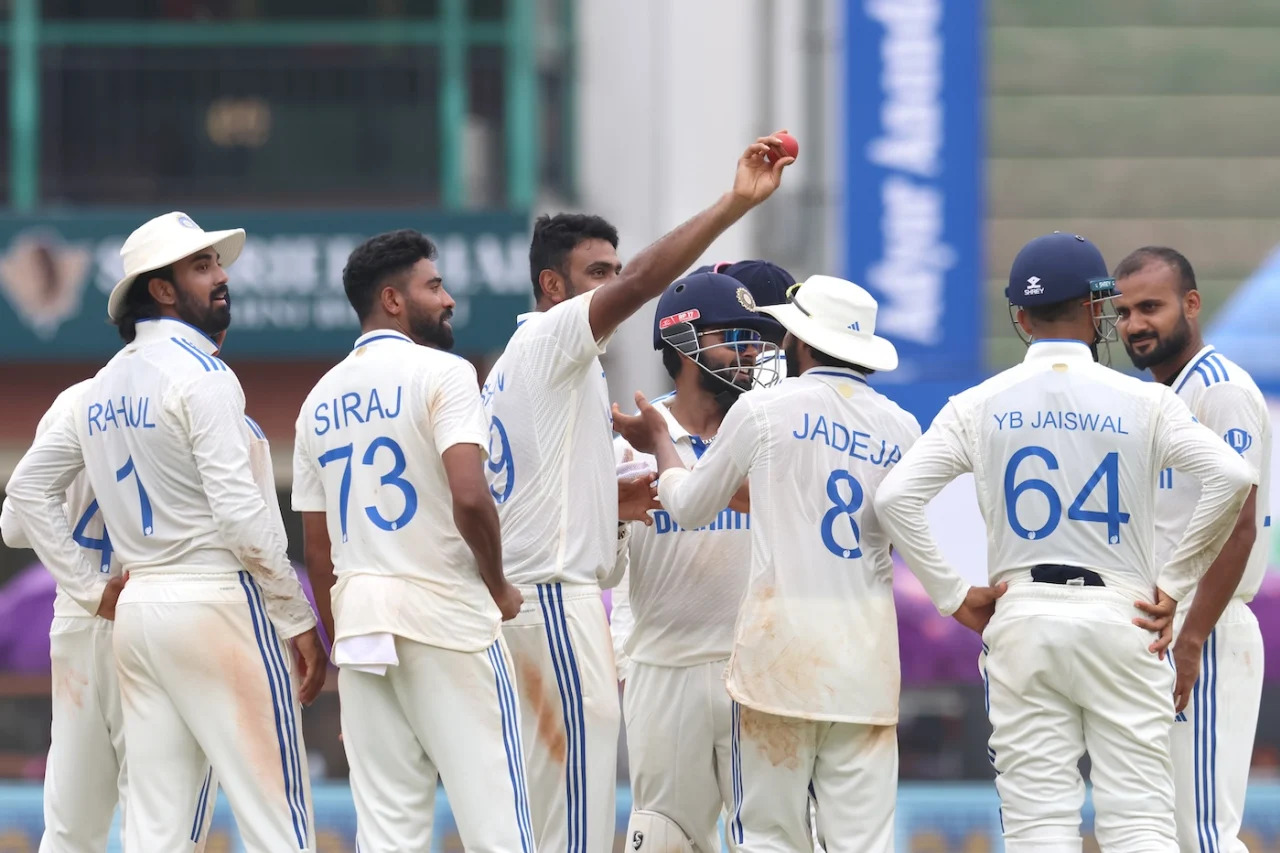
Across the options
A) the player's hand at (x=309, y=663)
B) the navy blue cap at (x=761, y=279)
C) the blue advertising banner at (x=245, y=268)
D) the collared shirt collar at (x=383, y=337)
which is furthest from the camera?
the blue advertising banner at (x=245, y=268)

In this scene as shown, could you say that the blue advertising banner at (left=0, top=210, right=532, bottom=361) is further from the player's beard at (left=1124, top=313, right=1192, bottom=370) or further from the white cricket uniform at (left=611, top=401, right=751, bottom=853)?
the player's beard at (left=1124, top=313, right=1192, bottom=370)

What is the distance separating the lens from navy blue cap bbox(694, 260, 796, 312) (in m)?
6.89

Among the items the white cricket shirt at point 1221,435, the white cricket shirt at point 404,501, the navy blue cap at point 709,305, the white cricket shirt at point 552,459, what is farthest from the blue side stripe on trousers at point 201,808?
the white cricket shirt at point 1221,435

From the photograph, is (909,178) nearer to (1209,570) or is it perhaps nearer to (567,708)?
(1209,570)

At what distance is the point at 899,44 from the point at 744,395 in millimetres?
10361

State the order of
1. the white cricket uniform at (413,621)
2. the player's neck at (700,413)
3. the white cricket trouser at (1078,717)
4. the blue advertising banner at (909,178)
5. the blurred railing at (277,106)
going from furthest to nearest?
the blurred railing at (277,106) < the blue advertising banner at (909,178) < the player's neck at (700,413) < the white cricket uniform at (413,621) < the white cricket trouser at (1078,717)

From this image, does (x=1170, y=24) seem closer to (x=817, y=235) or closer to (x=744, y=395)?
(x=817, y=235)

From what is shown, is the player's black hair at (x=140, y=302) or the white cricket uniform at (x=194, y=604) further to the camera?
the player's black hair at (x=140, y=302)

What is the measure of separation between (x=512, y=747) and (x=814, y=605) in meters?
0.99

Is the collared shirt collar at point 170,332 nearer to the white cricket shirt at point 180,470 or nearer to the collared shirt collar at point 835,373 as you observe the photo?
the white cricket shirt at point 180,470

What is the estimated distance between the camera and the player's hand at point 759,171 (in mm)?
5738

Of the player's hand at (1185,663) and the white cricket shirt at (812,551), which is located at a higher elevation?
the white cricket shirt at (812,551)

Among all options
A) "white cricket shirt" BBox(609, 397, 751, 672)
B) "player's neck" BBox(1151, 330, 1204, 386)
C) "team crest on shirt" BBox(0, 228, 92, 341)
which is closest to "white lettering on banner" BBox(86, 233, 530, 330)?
"team crest on shirt" BBox(0, 228, 92, 341)

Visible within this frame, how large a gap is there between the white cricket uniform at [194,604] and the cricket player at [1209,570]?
275 cm
